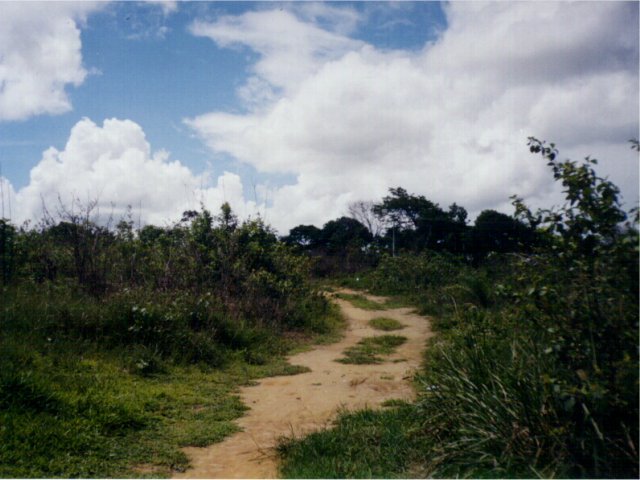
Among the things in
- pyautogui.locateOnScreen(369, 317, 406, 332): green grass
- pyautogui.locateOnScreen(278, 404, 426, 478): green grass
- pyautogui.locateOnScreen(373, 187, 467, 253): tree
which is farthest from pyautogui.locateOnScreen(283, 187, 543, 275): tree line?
pyautogui.locateOnScreen(278, 404, 426, 478): green grass

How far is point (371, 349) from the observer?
9016mm

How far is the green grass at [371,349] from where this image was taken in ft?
26.7

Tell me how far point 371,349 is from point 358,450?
5.19 meters

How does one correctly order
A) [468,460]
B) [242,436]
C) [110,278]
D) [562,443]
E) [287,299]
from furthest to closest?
1. [287,299]
2. [110,278]
3. [242,436]
4. [468,460]
5. [562,443]

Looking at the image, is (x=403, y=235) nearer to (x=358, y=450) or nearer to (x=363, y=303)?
(x=363, y=303)

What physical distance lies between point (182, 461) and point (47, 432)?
40.5 inches

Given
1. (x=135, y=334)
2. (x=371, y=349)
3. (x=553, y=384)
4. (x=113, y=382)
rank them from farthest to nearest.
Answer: (x=371, y=349)
(x=135, y=334)
(x=113, y=382)
(x=553, y=384)

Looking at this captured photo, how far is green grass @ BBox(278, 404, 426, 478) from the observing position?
11.4 ft

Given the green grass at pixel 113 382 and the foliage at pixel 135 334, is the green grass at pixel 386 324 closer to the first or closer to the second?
the foliage at pixel 135 334

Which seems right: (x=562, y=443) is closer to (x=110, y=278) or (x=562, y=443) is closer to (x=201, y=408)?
(x=201, y=408)

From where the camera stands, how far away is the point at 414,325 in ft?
38.4

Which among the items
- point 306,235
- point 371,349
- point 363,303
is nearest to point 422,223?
point 306,235

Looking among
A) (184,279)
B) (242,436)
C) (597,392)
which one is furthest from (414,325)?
(597,392)

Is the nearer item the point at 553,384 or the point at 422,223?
the point at 553,384
